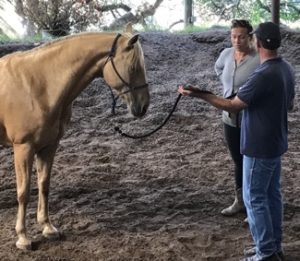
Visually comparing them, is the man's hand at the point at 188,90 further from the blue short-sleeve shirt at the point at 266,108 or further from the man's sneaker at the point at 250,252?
the man's sneaker at the point at 250,252

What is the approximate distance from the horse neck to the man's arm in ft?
2.23

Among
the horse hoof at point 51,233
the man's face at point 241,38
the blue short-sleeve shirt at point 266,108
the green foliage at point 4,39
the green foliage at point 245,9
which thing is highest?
the man's face at point 241,38

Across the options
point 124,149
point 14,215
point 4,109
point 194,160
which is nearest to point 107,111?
point 124,149

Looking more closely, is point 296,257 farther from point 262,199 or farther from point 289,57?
point 289,57

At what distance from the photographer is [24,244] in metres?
3.62

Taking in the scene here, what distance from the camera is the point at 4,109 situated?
3.55 metres

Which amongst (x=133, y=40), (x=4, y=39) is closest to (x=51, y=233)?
Answer: (x=133, y=40)

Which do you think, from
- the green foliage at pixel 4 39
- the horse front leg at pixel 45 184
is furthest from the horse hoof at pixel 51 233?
the green foliage at pixel 4 39

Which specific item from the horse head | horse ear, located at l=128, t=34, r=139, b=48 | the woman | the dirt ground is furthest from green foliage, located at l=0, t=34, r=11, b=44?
horse ear, located at l=128, t=34, r=139, b=48

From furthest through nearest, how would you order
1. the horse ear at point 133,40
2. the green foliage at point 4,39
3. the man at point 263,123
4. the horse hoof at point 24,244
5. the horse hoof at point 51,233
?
the green foliage at point 4,39 < the horse hoof at point 51,233 < the horse hoof at point 24,244 < the horse ear at point 133,40 < the man at point 263,123

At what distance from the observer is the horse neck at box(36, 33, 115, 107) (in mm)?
3445

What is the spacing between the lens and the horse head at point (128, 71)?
11.0ft

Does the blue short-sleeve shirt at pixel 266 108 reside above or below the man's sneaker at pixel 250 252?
above

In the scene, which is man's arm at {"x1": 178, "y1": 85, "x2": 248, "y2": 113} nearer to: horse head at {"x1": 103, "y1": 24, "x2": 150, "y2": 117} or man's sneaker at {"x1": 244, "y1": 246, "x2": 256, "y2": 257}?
horse head at {"x1": 103, "y1": 24, "x2": 150, "y2": 117}
